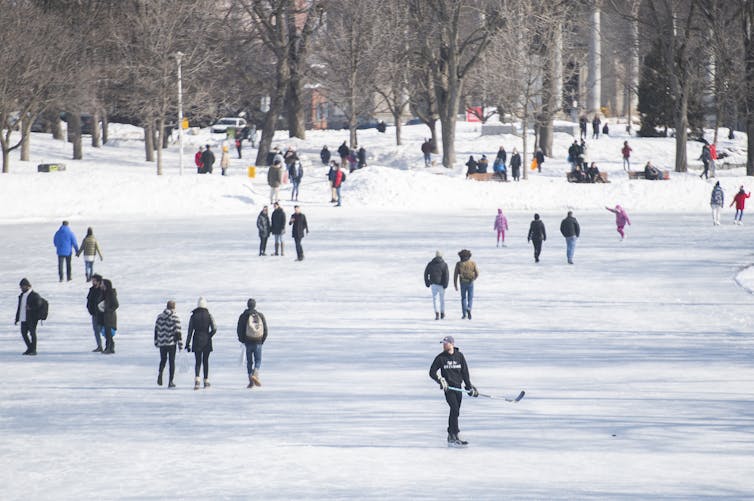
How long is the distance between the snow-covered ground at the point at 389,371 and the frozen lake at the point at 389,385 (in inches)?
1.7

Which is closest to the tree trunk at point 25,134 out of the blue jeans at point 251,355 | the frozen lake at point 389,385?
the frozen lake at point 389,385

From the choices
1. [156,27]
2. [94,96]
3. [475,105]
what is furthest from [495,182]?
[475,105]

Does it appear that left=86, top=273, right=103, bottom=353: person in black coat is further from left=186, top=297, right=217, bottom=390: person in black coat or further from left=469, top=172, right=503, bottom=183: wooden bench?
left=469, top=172, right=503, bottom=183: wooden bench

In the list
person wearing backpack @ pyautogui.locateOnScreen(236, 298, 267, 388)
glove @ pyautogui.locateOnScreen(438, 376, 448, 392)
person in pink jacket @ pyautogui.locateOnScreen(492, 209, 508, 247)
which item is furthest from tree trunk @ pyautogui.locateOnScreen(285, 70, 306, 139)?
glove @ pyautogui.locateOnScreen(438, 376, 448, 392)

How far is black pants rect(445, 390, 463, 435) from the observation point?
39.9 feet

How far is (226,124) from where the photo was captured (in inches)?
2997

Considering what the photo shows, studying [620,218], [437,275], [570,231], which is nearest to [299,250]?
[570,231]

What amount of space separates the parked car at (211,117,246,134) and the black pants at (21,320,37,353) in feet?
188

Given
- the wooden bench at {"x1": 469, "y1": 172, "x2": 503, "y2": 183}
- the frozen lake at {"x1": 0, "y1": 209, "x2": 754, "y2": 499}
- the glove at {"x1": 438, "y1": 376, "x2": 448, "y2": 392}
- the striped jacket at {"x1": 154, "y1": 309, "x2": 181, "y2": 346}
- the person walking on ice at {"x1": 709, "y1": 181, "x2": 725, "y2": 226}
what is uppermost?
the wooden bench at {"x1": 469, "y1": 172, "x2": 503, "y2": 183}

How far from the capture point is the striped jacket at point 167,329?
14867 millimetres

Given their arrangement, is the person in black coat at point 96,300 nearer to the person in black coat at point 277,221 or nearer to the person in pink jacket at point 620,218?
the person in black coat at point 277,221

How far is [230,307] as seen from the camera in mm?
21453

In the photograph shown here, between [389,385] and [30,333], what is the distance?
5974mm

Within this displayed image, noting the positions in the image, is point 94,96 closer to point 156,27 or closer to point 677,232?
point 156,27
